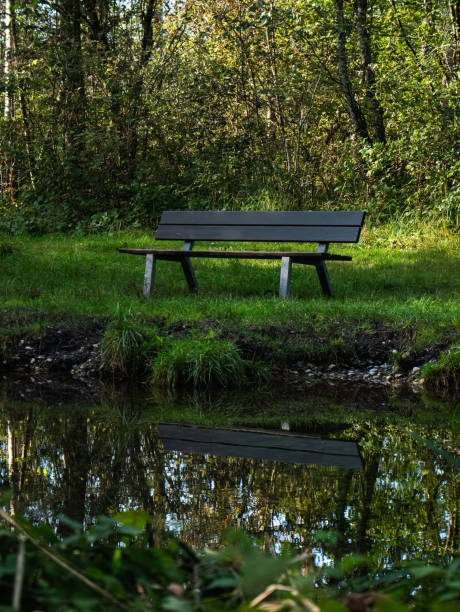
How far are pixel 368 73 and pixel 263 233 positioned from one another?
6.44 meters

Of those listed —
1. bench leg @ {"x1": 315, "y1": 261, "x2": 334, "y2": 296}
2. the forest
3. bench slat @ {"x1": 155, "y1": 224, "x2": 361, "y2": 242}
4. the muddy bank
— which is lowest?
the muddy bank

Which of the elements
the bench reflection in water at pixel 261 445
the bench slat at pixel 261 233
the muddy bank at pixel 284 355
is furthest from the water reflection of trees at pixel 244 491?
the bench slat at pixel 261 233

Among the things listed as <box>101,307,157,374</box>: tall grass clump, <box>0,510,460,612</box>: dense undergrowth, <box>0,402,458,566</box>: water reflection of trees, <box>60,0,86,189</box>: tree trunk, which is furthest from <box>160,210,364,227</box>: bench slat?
<box>0,510,460,612</box>: dense undergrowth

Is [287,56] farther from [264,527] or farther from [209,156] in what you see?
[264,527]

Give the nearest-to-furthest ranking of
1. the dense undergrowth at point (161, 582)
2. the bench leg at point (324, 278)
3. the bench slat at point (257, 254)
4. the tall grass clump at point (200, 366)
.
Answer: the dense undergrowth at point (161, 582) < the tall grass clump at point (200, 366) < the bench slat at point (257, 254) < the bench leg at point (324, 278)

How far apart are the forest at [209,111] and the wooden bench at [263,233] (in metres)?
3.76

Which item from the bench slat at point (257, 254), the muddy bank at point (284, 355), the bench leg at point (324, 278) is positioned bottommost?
the muddy bank at point (284, 355)

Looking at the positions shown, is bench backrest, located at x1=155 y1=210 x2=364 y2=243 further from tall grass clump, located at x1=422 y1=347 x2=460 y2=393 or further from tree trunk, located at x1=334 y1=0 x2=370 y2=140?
tree trunk, located at x1=334 y1=0 x2=370 y2=140

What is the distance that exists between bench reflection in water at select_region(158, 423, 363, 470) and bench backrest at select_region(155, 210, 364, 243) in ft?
11.7

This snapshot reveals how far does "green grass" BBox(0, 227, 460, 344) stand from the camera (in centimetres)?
641

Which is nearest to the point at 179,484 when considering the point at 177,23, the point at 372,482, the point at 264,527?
the point at 264,527

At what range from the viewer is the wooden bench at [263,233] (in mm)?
7211

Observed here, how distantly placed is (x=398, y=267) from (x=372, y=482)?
242 inches

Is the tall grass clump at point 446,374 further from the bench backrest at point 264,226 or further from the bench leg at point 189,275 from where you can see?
the bench leg at point 189,275
